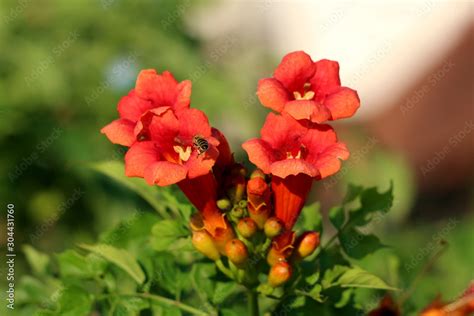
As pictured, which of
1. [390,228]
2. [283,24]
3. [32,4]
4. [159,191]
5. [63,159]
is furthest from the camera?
[283,24]

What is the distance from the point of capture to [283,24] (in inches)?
478

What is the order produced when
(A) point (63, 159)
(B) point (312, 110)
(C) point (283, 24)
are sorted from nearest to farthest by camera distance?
(B) point (312, 110), (A) point (63, 159), (C) point (283, 24)

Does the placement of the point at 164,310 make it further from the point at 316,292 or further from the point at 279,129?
the point at 279,129

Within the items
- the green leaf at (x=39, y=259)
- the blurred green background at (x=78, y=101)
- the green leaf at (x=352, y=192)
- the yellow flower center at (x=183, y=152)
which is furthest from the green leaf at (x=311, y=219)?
the blurred green background at (x=78, y=101)

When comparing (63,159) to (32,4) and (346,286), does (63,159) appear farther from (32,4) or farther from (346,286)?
(346,286)

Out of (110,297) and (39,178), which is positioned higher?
(39,178)

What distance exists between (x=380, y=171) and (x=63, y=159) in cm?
212

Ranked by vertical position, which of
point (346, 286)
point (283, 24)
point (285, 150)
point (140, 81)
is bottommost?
point (346, 286)

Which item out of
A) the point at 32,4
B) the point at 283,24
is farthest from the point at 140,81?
the point at 283,24

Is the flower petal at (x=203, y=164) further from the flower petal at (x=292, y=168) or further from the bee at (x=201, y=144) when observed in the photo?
the flower petal at (x=292, y=168)

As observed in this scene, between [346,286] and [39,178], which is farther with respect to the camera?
[39,178]

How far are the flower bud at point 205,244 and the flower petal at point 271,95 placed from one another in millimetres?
410

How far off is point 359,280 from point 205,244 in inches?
17.4

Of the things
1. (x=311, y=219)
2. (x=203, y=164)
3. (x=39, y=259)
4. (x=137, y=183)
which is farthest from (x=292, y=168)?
(x=39, y=259)
